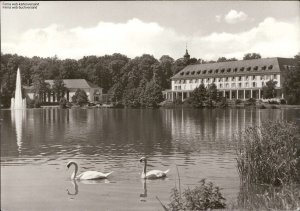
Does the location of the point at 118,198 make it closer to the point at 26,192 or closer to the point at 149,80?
the point at 26,192

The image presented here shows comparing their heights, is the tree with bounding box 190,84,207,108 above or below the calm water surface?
above

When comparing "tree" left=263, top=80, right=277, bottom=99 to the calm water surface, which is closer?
the calm water surface

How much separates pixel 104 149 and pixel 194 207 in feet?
43.6

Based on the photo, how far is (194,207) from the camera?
922 cm

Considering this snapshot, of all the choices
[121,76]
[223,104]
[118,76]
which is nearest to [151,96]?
[223,104]

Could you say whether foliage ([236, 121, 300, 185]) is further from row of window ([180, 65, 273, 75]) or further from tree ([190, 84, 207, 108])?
row of window ([180, 65, 273, 75])

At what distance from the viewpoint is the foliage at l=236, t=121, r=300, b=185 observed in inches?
480

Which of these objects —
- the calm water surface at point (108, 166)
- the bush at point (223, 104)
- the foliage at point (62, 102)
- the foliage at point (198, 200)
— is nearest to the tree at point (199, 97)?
the bush at point (223, 104)

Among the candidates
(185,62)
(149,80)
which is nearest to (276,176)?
(149,80)

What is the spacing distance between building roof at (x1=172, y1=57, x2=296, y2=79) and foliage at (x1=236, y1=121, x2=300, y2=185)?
67050 mm

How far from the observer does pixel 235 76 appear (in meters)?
86.2

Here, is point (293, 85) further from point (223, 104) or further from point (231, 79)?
point (231, 79)

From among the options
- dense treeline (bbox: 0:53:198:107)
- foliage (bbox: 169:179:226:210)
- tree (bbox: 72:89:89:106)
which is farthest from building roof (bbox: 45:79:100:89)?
foliage (bbox: 169:179:226:210)

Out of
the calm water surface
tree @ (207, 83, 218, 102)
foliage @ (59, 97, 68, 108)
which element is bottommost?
the calm water surface
